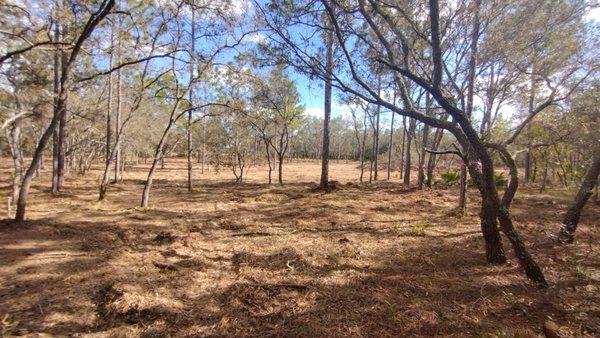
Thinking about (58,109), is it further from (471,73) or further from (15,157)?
(471,73)

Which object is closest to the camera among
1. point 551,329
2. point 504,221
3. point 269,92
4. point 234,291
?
point 551,329

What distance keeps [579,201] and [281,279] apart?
6.35 m

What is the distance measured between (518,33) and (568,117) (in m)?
2.85

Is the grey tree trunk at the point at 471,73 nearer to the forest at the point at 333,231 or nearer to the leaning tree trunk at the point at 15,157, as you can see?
the forest at the point at 333,231

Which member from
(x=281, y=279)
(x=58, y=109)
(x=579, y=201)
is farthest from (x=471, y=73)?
(x=58, y=109)

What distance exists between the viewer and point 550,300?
4254mm

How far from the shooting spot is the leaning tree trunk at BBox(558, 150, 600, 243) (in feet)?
20.1

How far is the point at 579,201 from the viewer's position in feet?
20.8

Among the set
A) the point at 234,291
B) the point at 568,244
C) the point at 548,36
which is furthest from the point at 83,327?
the point at 548,36

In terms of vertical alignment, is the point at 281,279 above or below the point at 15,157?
below

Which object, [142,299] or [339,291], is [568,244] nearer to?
[339,291]

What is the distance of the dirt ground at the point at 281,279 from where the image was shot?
3.65 metres

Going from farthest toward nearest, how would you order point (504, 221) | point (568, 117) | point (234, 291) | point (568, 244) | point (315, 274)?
point (568, 117)
point (568, 244)
point (315, 274)
point (504, 221)
point (234, 291)

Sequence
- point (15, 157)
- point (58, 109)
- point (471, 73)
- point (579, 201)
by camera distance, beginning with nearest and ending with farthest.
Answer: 1. point (579, 201)
2. point (58, 109)
3. point (471, 73)
4. point (15, 157)
